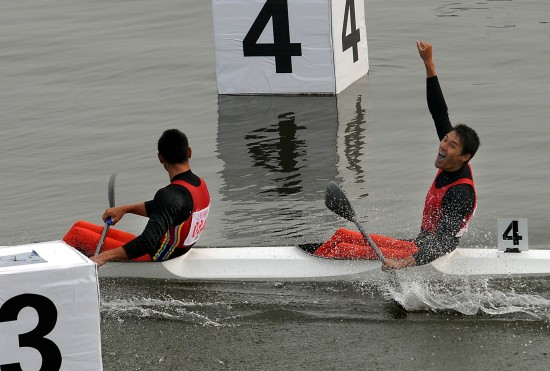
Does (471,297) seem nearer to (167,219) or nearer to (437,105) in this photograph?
(437,105)

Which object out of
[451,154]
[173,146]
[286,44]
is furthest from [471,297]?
[286,44]

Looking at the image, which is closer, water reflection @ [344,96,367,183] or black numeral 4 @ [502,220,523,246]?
black numeral 4 @ [502,220,523,246]

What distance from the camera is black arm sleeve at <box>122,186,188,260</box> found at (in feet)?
27.3

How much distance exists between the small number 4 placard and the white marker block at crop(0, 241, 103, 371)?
3.84m

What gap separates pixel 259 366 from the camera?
7516 mm

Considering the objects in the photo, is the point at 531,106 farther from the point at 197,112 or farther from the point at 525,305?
the point at 525,305

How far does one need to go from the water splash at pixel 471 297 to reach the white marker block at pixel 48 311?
317cm

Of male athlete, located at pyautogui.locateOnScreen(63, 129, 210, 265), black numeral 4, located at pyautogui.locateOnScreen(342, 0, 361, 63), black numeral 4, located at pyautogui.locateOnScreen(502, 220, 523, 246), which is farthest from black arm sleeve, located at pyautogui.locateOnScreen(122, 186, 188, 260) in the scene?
black numeral 4, located at pyautogui.locateOnScreen(342, 0, 361, 63)

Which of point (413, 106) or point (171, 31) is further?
point (171, 31)

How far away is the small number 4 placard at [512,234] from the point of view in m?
8.59

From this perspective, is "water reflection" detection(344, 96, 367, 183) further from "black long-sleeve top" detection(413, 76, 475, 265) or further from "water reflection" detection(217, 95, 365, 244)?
"black long-sleeve top" detection(413, 76, 475, 265)

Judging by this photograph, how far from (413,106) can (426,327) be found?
283 inches

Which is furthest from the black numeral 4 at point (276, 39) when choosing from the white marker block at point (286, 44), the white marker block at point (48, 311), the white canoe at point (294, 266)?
the white marker block at point (48, 311)

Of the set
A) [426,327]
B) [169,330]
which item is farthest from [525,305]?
[169,330]
